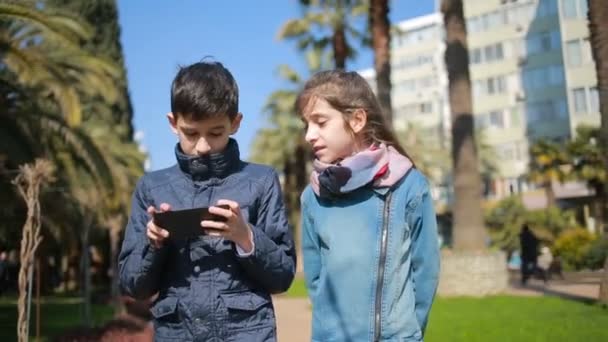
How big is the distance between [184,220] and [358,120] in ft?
3.15

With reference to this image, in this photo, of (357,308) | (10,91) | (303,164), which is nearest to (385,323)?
(357,308)

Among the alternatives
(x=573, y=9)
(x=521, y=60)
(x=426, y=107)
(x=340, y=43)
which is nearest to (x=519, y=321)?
(x=340, y=43)

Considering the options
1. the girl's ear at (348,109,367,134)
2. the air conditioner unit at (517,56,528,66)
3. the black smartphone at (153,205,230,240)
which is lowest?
the black smartphone at (153,205,230,240)

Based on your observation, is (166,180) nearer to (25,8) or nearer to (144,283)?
(144,283)

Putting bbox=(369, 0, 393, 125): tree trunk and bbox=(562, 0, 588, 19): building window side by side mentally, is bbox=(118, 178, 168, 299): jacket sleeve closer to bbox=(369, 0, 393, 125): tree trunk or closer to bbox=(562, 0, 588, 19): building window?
bbox=(369, 0, 393, 125): tree trunk

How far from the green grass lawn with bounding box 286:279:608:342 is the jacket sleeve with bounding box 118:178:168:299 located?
6067 millimetres

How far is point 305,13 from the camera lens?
22.5 m

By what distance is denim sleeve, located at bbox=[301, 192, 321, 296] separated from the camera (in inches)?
110

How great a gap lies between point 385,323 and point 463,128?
13.7 metres

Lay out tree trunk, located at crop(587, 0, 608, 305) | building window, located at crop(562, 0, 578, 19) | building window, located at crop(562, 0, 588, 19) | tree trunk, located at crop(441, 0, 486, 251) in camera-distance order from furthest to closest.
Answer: building window, located at crop(562, 0, 578, 19)
building window, located at crop(562, 0, 588, 19)
tree trunk, located at crop(441, 0, 486, 251)
tree trunk, located at crop(587, 0, 608, 305)

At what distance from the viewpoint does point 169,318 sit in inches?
92.9

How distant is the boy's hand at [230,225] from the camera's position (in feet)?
6.95

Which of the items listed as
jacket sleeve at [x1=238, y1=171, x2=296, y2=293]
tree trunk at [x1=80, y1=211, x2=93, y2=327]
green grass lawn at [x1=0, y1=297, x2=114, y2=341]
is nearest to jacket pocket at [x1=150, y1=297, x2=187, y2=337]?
jacket sleeve at [x1=238, y1=171, x2=296, y2=293]

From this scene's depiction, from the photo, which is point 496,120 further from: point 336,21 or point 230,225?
point 230,225
